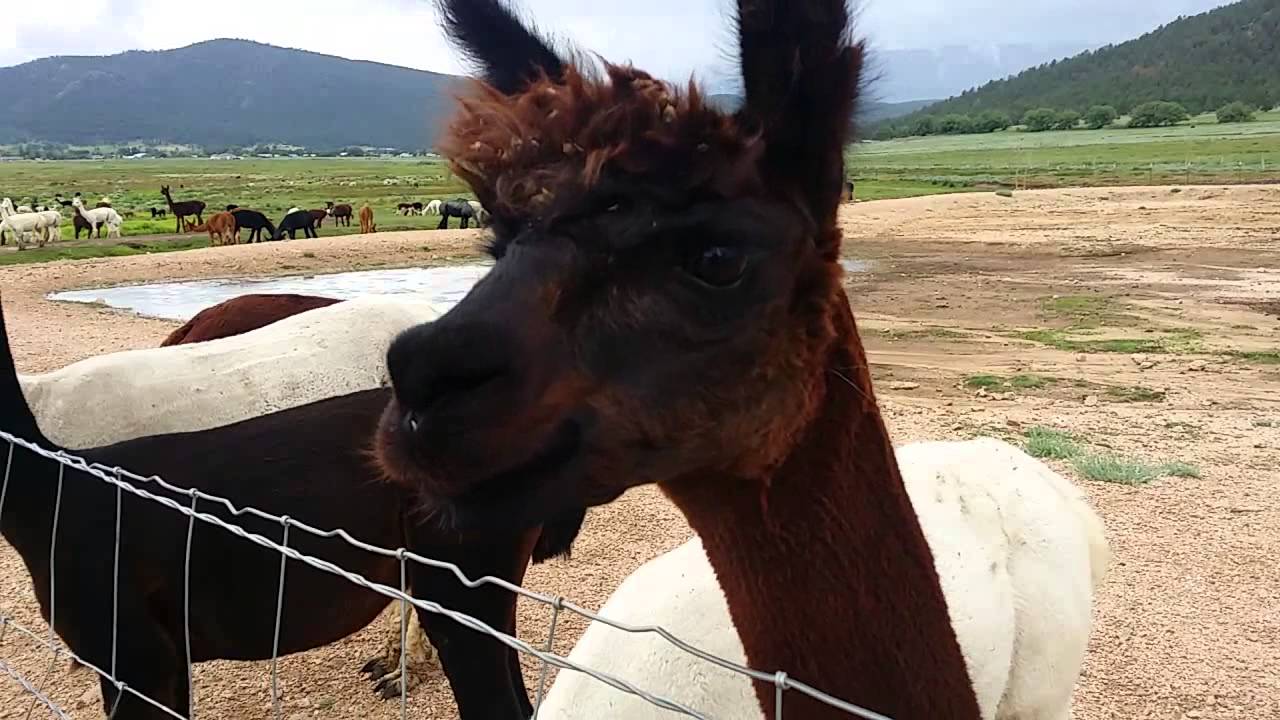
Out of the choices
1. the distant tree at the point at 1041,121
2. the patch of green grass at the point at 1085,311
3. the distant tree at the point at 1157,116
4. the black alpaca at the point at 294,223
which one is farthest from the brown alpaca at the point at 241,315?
the distant tree at the point at 1041,121

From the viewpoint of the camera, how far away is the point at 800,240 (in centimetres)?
172

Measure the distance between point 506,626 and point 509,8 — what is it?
2.47 metres

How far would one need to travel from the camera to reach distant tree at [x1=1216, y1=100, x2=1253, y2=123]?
87.7 meters

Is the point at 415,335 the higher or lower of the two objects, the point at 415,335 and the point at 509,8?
the lower

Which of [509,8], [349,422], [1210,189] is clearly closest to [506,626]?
[349,422]

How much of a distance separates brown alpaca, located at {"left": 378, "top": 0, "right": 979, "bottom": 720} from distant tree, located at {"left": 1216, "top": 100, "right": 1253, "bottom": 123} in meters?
102

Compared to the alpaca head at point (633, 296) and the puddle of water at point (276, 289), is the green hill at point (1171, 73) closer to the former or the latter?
the puddle of water at point (276, 289)

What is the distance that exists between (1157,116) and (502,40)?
105m

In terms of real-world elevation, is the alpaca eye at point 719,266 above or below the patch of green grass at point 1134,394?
above

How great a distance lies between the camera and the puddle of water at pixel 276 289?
17.9m

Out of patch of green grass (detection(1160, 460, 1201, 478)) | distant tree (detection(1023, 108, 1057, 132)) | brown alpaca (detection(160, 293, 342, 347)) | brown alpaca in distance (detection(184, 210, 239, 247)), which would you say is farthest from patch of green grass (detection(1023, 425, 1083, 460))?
distant tree (detection(1023, 108, 1057, 132))

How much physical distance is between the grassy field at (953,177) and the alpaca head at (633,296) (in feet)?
52.9

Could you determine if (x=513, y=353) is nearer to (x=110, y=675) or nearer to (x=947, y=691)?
(x=947, y=691)

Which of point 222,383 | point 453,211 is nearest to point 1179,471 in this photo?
point 222,383
